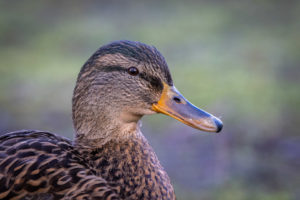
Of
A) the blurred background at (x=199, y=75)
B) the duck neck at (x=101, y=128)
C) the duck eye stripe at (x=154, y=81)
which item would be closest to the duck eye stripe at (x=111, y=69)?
the duck eye stripe at (x=154, y=81)

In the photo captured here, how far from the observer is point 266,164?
4180 mm

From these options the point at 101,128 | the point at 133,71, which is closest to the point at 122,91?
the point at 133,71

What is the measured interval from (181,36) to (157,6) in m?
1.69

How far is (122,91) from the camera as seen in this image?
2330 mm

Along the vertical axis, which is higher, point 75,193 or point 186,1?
point 186,1

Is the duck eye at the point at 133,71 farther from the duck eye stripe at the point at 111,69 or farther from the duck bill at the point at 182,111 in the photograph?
the duck bill at the point at 182,111

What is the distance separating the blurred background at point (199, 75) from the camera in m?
4.19

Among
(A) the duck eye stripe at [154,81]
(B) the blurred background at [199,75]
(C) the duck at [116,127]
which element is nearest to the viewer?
(C) the duck at [116,127]

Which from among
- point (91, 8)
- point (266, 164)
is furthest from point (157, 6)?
point (266, 164)

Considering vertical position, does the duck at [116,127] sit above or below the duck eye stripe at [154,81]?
below

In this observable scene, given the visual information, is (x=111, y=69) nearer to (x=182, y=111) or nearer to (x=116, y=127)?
Answer: (x=116, y=127)

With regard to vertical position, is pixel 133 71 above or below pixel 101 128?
above

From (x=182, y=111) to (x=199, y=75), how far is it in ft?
14.3

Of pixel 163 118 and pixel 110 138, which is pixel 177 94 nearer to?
pixel 110 138
